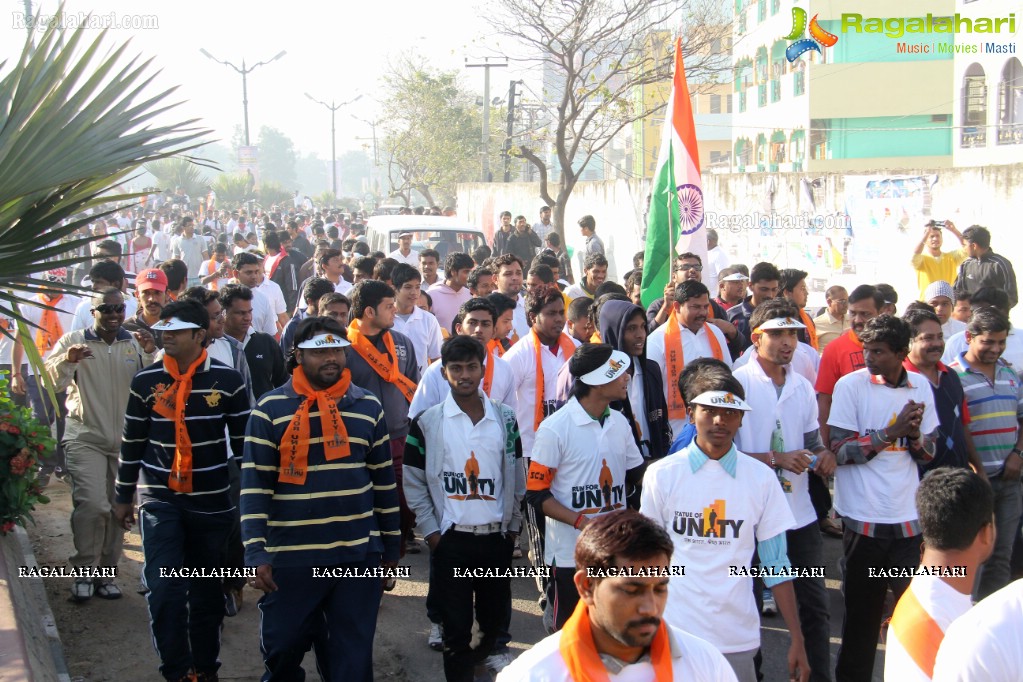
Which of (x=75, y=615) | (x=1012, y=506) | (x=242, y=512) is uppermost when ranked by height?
(x=242, y=512)

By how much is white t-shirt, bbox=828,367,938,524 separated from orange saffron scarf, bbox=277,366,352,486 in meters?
2.46

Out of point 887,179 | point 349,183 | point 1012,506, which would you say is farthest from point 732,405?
point 349,183

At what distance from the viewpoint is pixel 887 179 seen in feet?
50.3

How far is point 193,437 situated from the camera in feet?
17.4

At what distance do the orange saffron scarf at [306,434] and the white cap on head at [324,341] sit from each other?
0.50 feet

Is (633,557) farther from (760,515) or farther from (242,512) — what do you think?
(242,512)

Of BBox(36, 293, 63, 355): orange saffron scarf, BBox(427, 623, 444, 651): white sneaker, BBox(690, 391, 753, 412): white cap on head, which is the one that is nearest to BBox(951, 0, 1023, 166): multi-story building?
BBox(36, 293, 63, 355): orange saffron scarf

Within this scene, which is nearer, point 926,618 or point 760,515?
point 926,618

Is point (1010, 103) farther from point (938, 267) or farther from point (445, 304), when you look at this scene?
point (445, 304)

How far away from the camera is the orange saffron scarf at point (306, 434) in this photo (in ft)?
15.3

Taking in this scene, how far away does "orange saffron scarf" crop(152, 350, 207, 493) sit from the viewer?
5230mm

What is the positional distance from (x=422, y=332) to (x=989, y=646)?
5.76m

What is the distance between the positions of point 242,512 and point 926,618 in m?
2.89

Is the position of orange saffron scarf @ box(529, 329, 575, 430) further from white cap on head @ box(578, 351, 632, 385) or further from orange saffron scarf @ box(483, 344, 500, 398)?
white cap on head @ box(578, 351, 632, 385)
